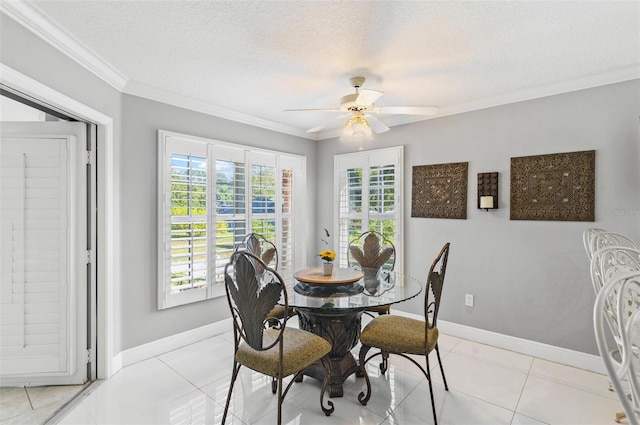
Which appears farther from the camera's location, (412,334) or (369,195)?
(369,195)

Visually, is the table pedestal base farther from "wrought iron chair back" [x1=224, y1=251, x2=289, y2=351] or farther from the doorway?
the doorway

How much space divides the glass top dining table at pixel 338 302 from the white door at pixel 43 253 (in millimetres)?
1768

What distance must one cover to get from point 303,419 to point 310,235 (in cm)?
282

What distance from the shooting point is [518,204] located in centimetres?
309

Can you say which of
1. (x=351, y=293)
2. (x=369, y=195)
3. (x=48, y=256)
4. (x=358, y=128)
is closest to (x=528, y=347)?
(x=351, y=293)

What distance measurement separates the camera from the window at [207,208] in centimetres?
310

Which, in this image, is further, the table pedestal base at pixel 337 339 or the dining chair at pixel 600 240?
the table pedestal base at pixel 337 339

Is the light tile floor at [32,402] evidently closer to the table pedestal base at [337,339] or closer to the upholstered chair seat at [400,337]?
the table pedestal base at [337,339]

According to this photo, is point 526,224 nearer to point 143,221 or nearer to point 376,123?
point 376,123

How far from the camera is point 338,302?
2.18 metres

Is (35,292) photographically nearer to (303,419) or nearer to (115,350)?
(115,350)

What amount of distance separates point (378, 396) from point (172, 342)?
208 cm

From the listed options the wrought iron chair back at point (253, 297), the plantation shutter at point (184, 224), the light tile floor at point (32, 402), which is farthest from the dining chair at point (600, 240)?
the light tile floor at point (32, 402)

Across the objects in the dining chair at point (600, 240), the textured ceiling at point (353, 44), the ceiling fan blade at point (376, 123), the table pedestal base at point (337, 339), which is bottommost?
the table pedestal base at point (337, 339)
